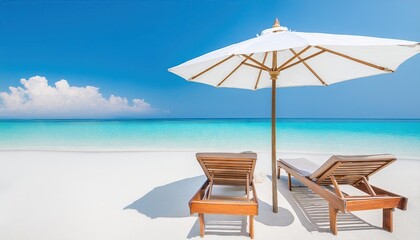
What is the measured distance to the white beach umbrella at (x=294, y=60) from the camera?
1.67 meters

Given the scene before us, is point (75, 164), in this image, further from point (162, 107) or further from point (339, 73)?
point (162, 107)

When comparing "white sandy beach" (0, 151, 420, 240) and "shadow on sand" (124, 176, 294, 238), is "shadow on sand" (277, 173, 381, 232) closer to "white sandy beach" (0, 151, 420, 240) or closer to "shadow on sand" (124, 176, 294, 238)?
"white sandy beach" (0, 151, 420, 240)

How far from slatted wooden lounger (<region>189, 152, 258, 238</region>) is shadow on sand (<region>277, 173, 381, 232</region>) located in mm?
796

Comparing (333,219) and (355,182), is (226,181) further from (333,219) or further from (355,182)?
(355,182)

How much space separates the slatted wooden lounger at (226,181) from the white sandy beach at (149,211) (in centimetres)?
38

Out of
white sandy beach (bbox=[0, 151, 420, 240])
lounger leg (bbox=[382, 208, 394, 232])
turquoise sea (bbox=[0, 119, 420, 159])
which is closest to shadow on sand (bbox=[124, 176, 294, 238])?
white sandy beach (bbox=[0, 151, 420, 240])

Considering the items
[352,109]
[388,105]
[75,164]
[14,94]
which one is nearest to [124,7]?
[75,164]

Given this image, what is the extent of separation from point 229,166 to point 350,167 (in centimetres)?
152

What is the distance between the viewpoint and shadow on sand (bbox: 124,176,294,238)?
2426 millimetres

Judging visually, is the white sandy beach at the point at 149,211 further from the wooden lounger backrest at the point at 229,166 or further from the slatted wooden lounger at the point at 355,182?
the wooden lounger backrest at the point at 229,166

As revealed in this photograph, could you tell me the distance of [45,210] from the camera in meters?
3.02

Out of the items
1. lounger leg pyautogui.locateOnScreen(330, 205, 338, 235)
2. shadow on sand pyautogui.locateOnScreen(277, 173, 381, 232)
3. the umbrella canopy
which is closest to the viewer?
the umbrella canopy

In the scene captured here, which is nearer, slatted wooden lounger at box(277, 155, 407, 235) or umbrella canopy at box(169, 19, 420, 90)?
umbrella canopy at box(169, 19, 420, 90)

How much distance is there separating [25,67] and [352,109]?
253 feet
